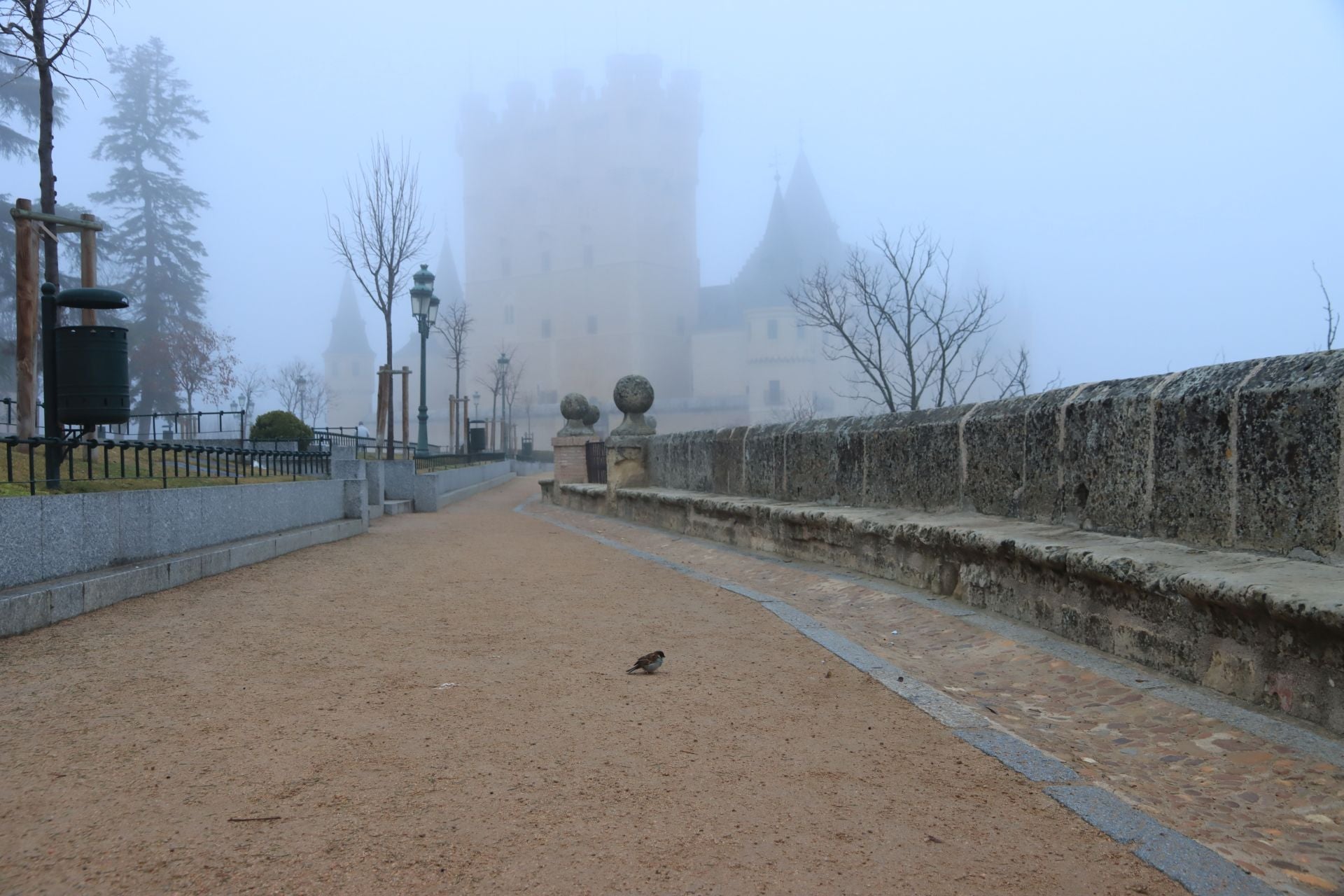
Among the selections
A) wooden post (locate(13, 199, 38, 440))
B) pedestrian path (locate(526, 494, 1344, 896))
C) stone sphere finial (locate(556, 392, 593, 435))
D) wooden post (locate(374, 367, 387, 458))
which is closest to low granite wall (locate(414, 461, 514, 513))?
wooden post (locate(374, 367, 387, 458))

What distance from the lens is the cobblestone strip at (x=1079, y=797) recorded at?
244cm

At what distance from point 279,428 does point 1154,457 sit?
1746 cm

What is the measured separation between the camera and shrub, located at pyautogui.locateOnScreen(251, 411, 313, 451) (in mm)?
19141

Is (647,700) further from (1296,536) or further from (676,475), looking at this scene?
(676,475)

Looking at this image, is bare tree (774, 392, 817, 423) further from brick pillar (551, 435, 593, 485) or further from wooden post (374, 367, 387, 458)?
wooden post (374, 367, 387, 458)

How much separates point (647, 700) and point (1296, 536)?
266cm

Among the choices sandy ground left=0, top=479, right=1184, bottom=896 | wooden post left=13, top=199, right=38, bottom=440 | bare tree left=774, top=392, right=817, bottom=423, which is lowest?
sandy ground left=0, top=479, right=1184, bottom=896

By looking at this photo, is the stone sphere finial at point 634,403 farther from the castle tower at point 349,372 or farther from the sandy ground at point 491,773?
the castle tower at point 349,372

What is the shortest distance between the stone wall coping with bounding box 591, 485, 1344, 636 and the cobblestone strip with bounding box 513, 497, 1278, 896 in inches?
34.2

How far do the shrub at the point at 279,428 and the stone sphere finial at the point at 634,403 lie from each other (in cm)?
604

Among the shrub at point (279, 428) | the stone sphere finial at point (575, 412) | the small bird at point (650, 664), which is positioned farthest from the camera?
the stone sphere finial at point (575, 412)

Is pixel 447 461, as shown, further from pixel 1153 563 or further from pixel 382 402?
pixel 1153 563

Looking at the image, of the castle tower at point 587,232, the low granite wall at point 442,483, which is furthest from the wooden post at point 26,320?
the castle tower at point 587,232

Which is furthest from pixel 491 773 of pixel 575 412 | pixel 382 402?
pixel 382 402
